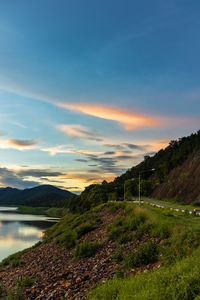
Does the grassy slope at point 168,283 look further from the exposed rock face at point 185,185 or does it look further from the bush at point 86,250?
the exposed rock face at point 185,185

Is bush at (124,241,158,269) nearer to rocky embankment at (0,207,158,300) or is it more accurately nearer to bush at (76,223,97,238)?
rocky embankment at (0,207,158,300)

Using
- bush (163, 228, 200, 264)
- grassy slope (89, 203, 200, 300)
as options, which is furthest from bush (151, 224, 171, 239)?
grassy slope (89, 203, 200, 300)

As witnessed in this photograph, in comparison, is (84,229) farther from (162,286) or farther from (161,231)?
(162,286)


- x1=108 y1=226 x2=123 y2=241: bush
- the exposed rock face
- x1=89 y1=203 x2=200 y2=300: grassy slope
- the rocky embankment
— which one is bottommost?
the rocky embankment

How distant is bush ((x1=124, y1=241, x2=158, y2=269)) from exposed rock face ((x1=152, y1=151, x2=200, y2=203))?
60113 mm

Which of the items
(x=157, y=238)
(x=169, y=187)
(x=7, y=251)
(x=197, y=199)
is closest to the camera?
(x=157, y=238)

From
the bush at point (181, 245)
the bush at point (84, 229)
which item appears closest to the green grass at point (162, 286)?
the bush at point (181, 245)

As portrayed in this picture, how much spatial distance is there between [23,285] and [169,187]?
8918 cm

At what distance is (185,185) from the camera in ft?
282

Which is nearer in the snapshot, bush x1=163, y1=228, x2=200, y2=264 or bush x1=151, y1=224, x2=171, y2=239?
bush x1=163, y1=228, x2=200, y2=264

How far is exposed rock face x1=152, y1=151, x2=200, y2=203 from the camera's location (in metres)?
77.7

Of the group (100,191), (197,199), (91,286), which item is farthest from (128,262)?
(100,191)

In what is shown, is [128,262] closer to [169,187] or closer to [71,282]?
[71,282]

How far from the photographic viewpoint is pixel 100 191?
116688 millimetres
